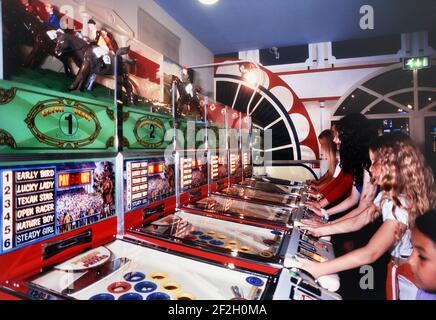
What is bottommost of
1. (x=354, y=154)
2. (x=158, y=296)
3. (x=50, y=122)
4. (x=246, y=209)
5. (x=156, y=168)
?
(x=158, y=296)

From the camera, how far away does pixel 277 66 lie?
6.27 m

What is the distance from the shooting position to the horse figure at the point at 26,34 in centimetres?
141

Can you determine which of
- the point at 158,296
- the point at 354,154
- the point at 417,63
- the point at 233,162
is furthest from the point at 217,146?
the point at 417,63

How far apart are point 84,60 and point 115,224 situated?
105 cm

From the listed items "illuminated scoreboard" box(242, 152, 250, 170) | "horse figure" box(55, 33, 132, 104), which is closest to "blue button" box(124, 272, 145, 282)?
"horse figure" box(55, 33, 132, 104)

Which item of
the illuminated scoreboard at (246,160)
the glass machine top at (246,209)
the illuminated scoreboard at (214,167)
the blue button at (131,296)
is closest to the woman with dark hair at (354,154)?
the glass machine top at (246,209)

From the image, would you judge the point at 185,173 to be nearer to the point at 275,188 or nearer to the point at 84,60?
the point at 84,60

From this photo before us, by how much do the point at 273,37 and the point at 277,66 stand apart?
80 cm

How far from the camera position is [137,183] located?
202cm

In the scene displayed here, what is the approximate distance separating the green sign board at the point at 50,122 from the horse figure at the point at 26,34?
273mm

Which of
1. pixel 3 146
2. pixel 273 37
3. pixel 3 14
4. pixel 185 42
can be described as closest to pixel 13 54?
pixel 3 14

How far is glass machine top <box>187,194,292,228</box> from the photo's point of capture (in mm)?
2496

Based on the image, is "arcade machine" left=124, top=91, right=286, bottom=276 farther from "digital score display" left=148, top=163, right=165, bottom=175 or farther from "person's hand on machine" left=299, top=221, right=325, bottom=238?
"person's hand on machine" left=299, top=221, right=325, bottom=238
